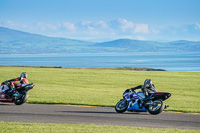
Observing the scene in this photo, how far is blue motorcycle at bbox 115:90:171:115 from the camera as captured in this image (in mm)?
14867

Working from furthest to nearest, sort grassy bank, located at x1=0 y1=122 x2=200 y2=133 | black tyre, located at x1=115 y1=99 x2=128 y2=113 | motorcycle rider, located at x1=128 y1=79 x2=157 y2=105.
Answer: black tyre, located at x1=115 y1=99 x2=128 y2=113, motorcycle rider, located at x1=128 y1=79 x2=157 y2=105, grassy bank, located at x1=0 y1=122 x2=200 y2=133

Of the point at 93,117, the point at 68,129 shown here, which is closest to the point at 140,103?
the point at 93,117

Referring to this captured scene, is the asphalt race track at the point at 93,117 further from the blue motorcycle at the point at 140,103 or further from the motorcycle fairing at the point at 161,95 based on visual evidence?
the motorcycle fairing at the point at 161,95

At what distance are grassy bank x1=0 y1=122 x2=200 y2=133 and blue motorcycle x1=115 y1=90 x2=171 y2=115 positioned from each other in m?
3.41

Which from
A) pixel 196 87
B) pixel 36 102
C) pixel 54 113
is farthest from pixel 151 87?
pixel 196 87

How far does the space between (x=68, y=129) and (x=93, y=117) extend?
10.7 feet

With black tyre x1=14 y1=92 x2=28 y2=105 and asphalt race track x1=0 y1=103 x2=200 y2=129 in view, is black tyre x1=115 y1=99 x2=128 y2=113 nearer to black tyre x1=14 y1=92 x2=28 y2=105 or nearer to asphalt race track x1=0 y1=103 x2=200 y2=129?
asphalt race track x1=0 y1=103 x2=200 y2=129

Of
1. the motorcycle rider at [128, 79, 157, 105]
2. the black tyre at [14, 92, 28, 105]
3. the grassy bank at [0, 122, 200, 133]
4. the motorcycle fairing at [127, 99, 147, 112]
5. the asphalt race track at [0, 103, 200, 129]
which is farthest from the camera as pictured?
the black tyre at [14, 92, 28, 105]

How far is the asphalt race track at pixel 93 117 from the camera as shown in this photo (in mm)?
13016

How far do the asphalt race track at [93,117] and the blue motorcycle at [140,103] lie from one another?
9.5 inches

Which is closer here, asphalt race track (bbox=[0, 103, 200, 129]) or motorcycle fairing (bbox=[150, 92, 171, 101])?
asphalt race track (bbox=[0, 103, 200, 129])

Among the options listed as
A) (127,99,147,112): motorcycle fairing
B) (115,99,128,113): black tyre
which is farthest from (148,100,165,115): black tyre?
(115,99,128,113): black tyre

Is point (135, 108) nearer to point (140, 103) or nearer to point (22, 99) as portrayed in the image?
point (140, 103)

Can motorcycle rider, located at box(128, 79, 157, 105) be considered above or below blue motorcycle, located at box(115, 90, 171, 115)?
above
